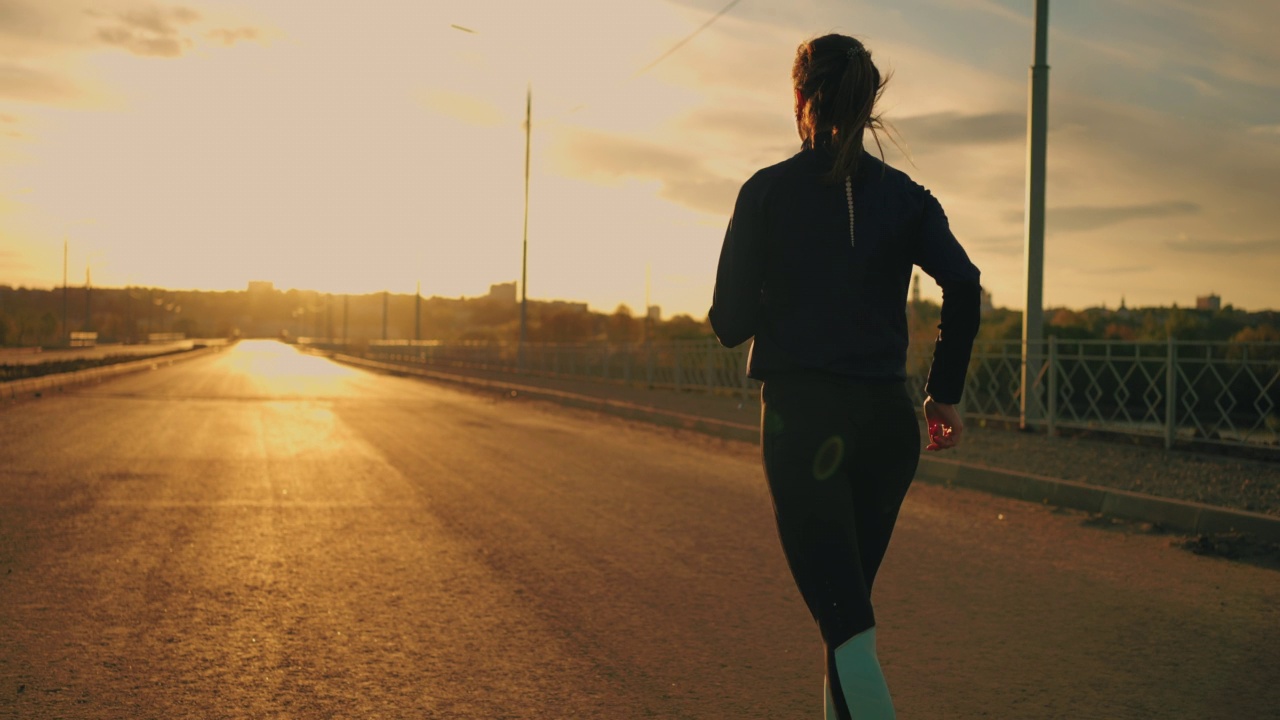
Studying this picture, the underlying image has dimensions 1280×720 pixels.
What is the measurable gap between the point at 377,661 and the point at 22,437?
11.0m

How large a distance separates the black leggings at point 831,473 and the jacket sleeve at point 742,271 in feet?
0.50

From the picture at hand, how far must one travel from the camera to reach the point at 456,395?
91.8ft

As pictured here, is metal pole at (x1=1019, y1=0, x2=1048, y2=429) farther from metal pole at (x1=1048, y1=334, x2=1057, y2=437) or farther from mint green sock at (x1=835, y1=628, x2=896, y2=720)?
mint green sock at (x1=835, y1=628, x2=896, y2=720)

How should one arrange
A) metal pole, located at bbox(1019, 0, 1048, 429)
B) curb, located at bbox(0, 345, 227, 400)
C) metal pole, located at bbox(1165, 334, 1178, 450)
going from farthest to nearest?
curb, located at bbox(0, 345, 227, 400) < metal pole, located at bbox(1019, 0, 1048, 429) < metal pole, located at bbox(1165, 334, 1178, 450)

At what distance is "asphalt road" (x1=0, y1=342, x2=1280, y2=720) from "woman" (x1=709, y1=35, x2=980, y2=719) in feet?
5.40

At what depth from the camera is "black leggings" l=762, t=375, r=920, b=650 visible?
221cm

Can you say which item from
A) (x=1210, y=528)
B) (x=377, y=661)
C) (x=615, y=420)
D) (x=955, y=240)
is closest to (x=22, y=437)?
(x=615, y=420)

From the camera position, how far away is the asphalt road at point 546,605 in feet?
12.9

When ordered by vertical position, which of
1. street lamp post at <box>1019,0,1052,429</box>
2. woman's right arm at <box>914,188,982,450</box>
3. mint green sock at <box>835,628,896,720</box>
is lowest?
mint green sock at <box>835,628,896,720</box>

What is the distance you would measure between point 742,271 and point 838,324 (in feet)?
0.75

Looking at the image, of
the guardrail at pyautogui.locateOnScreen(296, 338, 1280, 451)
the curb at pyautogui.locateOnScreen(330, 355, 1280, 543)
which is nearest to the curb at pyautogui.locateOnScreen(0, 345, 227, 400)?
the guardrail at pyautogui.locateOnScreen(296, 338, 1280, 451)

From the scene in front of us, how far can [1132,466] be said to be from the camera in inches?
439

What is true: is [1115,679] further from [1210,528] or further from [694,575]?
[1210,528]

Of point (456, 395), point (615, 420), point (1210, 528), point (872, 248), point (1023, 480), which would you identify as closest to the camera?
point (872, 248)
